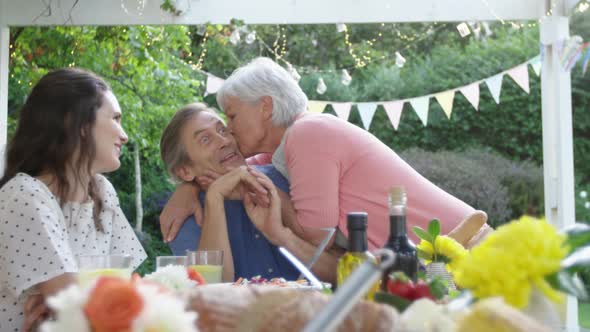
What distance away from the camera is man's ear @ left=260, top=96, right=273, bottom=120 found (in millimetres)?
2062

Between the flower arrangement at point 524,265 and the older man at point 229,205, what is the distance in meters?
1.12

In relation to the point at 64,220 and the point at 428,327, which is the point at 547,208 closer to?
the point at 64,220

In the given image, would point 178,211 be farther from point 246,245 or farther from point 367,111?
point 367,111

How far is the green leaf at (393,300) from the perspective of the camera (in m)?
0.67

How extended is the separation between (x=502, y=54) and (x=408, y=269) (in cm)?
774

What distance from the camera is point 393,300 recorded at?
674 millimetres

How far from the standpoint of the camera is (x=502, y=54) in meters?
8.46

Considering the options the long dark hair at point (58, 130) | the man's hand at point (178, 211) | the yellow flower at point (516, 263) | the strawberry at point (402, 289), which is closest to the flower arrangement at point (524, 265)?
the yellow flower at point (516, 263)

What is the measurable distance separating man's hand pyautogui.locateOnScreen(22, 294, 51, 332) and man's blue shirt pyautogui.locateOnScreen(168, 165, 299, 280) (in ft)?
1.97

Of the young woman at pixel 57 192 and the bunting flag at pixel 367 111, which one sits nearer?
the young woman at pixel 57 192

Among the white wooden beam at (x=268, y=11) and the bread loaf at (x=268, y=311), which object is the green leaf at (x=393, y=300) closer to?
the bread loaf at (x=268, y=311)

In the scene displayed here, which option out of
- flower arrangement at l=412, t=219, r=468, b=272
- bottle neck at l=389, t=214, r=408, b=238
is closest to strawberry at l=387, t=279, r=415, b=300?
bottle neck at l=389, t=214, r=408, b=238

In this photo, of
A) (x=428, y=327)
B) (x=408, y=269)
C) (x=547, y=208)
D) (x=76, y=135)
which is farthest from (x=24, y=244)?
(x=547, y=208)

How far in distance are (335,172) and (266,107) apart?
0.30 meters
